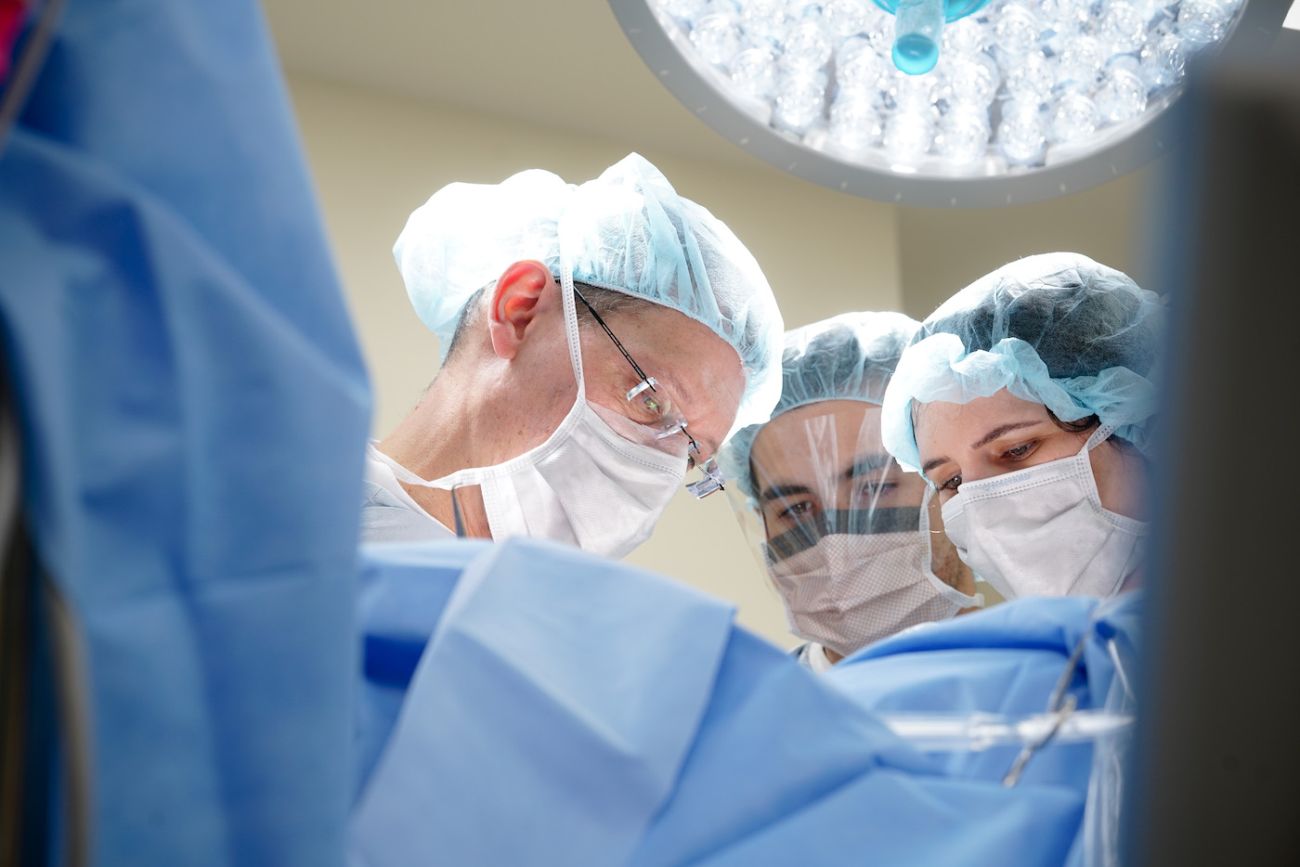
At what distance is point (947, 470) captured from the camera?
77.3 inches

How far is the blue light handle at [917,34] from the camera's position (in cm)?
109

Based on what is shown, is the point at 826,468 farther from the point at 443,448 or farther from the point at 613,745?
the point at 613,745

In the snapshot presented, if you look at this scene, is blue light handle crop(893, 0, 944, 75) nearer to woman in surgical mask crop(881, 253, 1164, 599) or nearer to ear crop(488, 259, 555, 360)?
woman in surgical mask crop(881, 253, 1164, 599)

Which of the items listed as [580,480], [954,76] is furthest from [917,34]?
[580,480]

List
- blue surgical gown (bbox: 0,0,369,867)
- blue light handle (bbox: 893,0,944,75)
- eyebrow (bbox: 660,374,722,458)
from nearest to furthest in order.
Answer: blue surgical gown (bbox: 0,0,369,867), blue light handle (bbox: 893,0,944,75), eyebrow (bbox: 660,374,722,458)

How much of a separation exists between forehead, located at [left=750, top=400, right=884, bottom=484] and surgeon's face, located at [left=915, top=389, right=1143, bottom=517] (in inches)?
15.3

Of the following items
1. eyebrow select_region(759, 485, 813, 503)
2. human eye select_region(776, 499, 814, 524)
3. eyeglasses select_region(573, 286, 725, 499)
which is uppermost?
eyeglasses select_region(573, 286, 725, 499)

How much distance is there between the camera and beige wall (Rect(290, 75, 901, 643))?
10.7 ft

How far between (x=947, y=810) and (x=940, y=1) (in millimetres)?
769

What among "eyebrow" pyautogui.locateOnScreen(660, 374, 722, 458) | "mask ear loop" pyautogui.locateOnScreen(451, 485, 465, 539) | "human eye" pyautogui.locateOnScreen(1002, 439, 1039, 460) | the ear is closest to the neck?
"mask ear loop" pyautogui.locateOnScreen(451, 485, 465, 539)

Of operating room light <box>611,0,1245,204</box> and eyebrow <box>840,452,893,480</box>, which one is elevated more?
operating room light <box>611,0,1245,204</box>

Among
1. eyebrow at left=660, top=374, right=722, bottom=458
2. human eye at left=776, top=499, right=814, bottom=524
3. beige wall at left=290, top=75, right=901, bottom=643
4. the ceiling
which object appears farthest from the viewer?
beige wall at left=290, top=75, right=901, bottom=643

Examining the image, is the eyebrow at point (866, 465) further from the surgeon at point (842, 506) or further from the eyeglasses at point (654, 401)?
the eyeglasses at point (654, 401)

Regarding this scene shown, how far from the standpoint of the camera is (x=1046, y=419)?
1823mm
